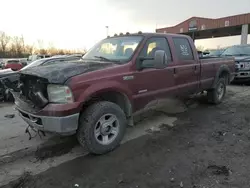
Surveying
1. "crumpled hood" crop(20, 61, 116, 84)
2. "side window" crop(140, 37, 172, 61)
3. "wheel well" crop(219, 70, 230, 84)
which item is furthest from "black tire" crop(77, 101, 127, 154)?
"wheel well" crop(219, 70, 230, 84)

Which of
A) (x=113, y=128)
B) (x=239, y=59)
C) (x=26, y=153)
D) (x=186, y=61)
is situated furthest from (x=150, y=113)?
(x=239, y=59)

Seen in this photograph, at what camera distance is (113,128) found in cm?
376

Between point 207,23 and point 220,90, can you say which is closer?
point 220,90

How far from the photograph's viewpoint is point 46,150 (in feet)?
12.5

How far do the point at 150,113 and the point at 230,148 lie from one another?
2.46 metres

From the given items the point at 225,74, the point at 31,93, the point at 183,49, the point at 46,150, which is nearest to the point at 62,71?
the point at 31,93

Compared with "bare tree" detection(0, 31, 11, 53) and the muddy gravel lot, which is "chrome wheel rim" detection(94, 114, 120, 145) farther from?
"bare tree" detection(0, 31, 11, 53)

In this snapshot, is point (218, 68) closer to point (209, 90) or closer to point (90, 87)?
point (209, 90)

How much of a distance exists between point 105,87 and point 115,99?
0.56 m

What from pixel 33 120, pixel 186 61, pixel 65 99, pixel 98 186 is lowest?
pixel 98 186

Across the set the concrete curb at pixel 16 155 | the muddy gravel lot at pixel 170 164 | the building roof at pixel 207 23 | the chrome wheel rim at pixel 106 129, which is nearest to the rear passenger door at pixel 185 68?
the muddy gravel lot at pixel 170 164

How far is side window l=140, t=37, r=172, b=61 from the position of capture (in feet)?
14.0

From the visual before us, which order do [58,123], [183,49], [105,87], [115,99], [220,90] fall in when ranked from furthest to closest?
[220,90], [183,49], [115,99], [105,87], [58,123]

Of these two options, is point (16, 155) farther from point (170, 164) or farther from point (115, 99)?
Result: point (170, 164)
